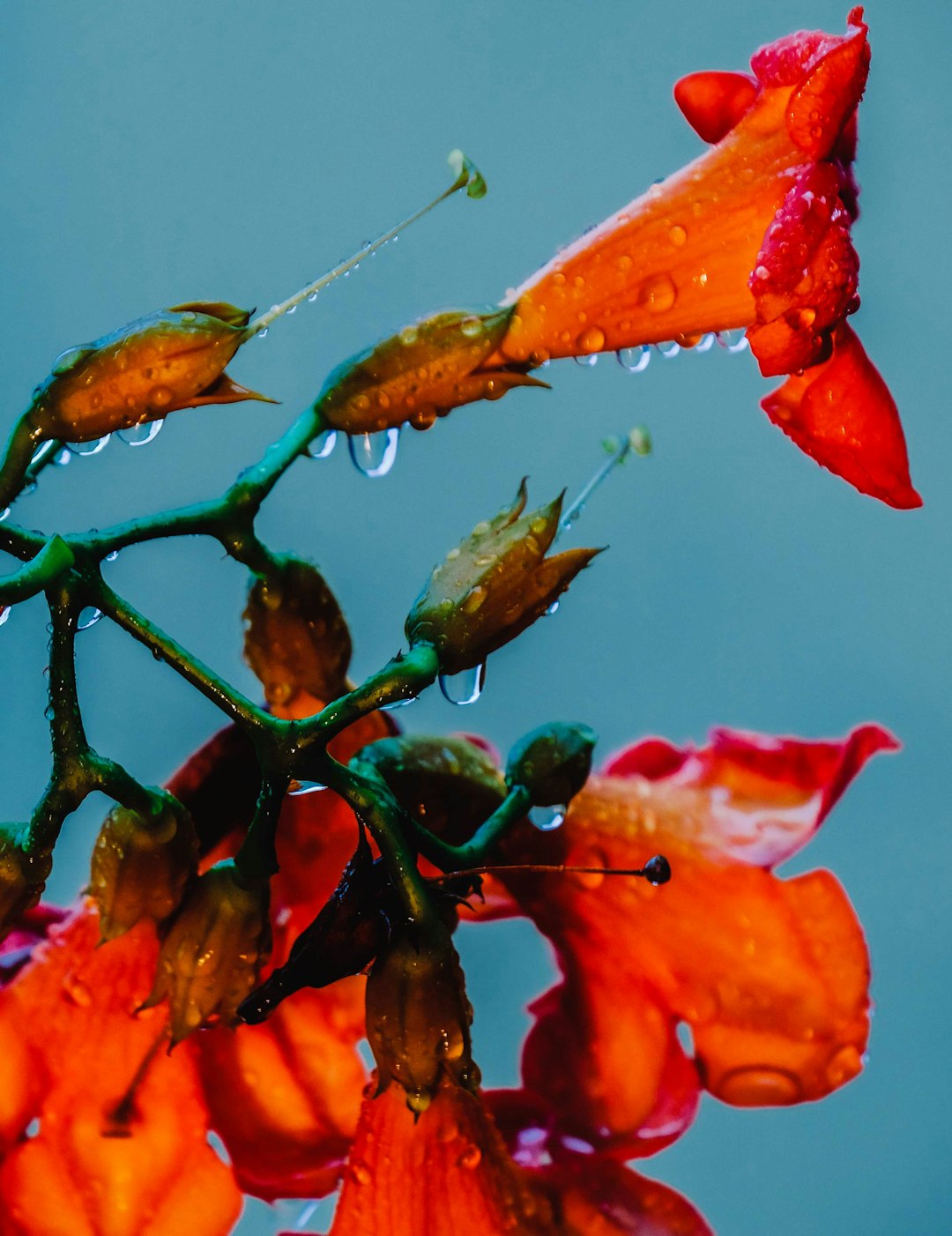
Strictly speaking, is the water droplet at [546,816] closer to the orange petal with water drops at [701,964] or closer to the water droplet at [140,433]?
the orange petal with water drops at [701,964]

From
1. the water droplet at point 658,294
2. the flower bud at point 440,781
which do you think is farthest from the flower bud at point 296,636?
the water droplet at point 658,294

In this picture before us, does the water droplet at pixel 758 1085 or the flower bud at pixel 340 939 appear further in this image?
the water droplet at pixel 758 1085

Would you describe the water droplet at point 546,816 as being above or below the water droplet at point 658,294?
below

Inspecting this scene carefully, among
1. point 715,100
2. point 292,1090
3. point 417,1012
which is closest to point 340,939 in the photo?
point 417,1012

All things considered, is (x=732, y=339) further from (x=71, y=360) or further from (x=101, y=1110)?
(x=101, y=1110)

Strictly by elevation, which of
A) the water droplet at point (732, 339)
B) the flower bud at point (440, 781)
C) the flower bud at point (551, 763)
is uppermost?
the water droplet at point (732, 339)

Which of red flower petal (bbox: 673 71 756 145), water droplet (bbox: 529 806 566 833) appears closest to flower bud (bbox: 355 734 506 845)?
water droplet (bbox: 529 806 566 833)
